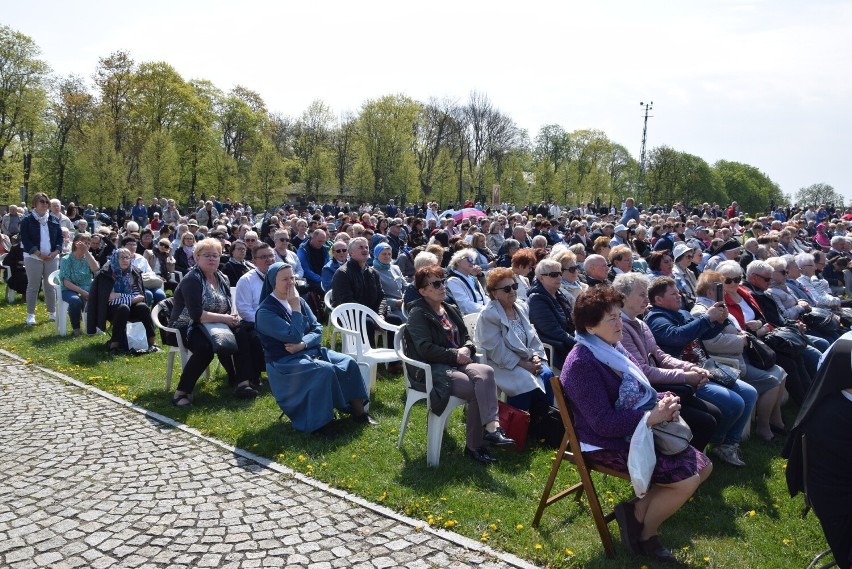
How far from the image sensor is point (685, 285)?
8234 mm

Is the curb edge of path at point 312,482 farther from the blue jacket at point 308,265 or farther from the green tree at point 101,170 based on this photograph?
the green tree at point 101,170

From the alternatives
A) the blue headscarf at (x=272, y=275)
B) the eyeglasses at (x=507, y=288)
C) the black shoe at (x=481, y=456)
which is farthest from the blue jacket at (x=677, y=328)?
the blue headscarf at (x=272, y=275)

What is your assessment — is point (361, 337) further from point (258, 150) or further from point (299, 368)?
point (258, 150)

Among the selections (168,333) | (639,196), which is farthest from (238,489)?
(639,196)

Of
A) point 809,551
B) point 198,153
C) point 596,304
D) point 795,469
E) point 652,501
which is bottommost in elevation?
point 809,551

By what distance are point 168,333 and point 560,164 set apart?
211 ft

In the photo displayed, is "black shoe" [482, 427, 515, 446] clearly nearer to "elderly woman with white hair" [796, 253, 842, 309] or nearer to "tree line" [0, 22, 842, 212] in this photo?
"elderly woman with white hair" [796, 253, 842, 309]

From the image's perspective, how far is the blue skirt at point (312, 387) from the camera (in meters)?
5.57

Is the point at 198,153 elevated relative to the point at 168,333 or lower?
elevated

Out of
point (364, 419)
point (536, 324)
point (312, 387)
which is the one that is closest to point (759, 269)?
point (536, 324)

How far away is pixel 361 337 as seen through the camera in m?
6.71

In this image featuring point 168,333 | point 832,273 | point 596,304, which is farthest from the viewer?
point 832,273

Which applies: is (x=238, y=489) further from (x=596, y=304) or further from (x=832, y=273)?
(x=832, y=273)

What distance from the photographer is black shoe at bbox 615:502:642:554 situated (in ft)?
12.2
